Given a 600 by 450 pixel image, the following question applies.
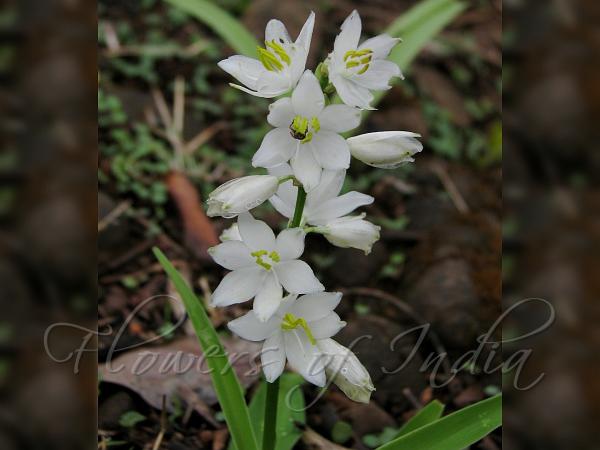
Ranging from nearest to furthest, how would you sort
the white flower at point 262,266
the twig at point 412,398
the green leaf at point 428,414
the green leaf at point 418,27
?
the white flower at point 262,266 → the green leaf at point 428,414 → the twig at point 412,398 → the green leaf at point 418,27

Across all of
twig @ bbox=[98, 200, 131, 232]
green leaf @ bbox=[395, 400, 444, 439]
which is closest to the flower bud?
green leaf @ bbox=[395, 400, 444, 439]

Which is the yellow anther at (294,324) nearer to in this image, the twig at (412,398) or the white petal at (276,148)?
the white petal at (276,148)

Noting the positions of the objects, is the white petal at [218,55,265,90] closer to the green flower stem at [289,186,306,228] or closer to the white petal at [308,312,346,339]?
the green flower stem at [289,186,306,228]

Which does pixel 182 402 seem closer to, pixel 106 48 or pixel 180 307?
pixel 180 307

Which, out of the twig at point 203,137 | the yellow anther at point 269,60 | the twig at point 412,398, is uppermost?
the yellow anther at point 269,60

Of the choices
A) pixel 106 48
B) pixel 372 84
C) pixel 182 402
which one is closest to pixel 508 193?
pixel 372 84

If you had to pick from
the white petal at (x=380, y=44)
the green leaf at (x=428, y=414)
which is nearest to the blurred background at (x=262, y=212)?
the green leaf at (x=428, y=414)
